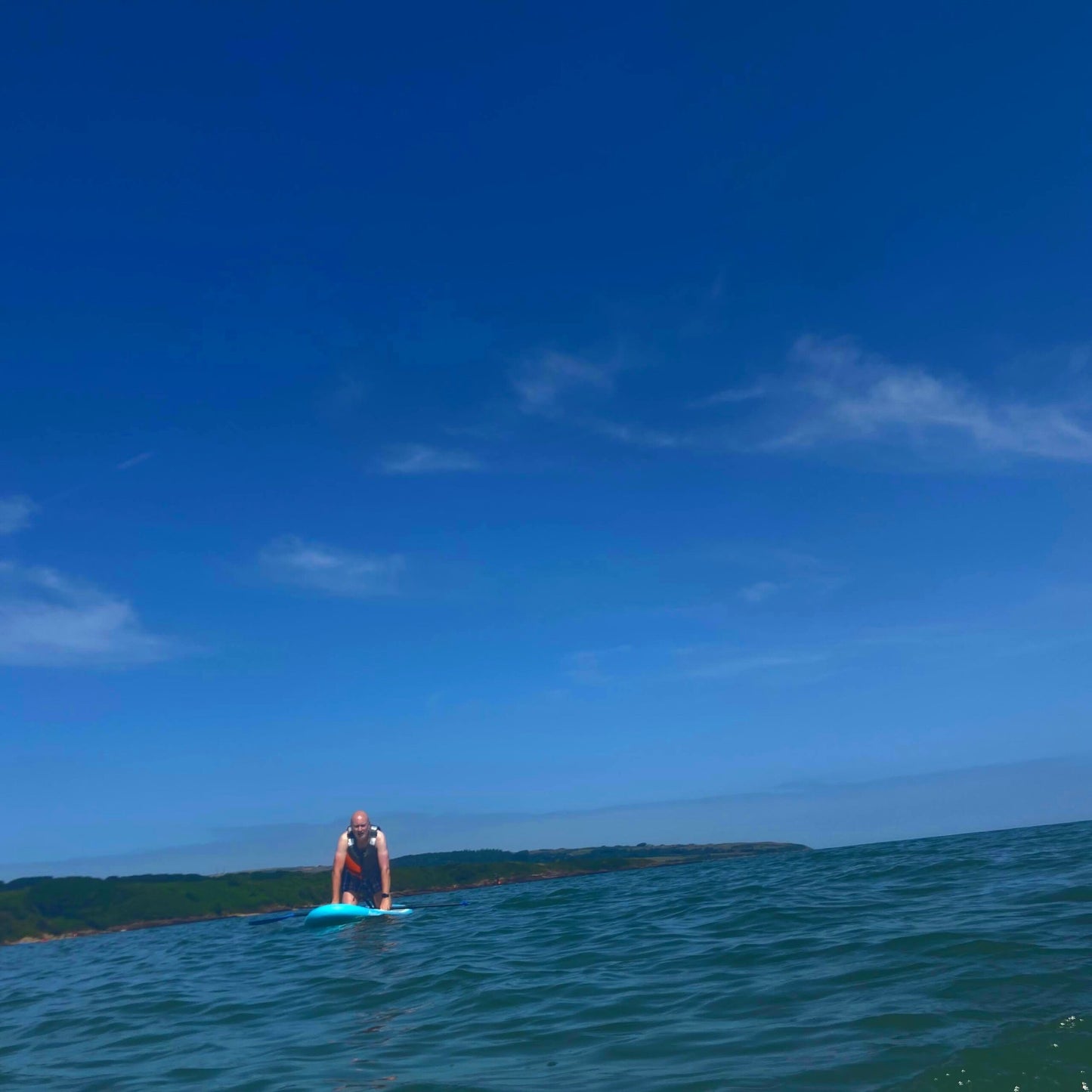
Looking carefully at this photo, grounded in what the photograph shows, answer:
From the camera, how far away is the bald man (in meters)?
25.4

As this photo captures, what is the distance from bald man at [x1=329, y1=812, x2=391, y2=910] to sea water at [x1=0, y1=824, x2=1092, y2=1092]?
3678mm

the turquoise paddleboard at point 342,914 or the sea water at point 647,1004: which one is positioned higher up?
the sea water at point 647,1004

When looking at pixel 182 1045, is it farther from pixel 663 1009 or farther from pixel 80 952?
pixel 80 952

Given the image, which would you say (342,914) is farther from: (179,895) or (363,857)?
(179,895)

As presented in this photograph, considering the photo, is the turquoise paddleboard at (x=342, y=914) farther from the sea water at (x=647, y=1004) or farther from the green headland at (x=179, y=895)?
the green headland at (x=179, y=895)

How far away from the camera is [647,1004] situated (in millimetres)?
10656

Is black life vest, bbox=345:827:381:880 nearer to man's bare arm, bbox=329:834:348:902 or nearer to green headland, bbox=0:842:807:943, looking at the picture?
man's bare arm, bbox=329:834:348:902

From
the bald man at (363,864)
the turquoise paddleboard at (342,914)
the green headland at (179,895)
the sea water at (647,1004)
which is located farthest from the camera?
the green headland at (179,895)

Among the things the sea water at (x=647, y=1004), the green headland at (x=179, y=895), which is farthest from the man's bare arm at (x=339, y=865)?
the green headland at (x=179, y=895)

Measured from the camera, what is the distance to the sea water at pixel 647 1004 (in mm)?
7664

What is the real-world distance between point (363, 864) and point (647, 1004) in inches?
676

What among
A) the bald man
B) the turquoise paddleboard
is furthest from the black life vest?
the turquoise paddleboard

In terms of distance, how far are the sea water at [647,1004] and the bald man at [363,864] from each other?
3678mm

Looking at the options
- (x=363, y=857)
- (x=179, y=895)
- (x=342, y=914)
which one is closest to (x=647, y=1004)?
(x=342, y=914)
